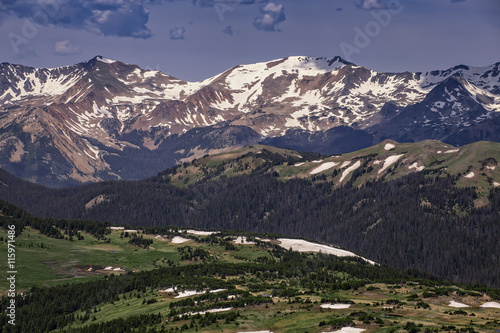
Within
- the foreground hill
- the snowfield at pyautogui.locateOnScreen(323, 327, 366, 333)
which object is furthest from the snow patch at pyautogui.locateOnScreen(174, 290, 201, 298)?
the snowfield at pyautogui.locateOnScreen(323, 327, 366, 333)

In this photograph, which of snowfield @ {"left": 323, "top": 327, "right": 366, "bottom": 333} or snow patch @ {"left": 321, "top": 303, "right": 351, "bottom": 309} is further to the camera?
snow patch @ {"left": 321, "top": 303, "right": 351, "bottom": 309}

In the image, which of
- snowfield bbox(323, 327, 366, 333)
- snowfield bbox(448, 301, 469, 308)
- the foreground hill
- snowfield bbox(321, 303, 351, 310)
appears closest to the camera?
snowfield bbox(323, 327, 366, 333)

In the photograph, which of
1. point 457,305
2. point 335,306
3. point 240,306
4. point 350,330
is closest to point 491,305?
point 457,305

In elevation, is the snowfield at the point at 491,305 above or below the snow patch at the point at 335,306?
above

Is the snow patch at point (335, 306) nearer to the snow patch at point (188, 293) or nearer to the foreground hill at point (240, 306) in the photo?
the foreground hill at point (240, 306)

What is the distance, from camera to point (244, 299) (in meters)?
135

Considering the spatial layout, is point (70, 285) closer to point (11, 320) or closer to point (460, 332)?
point (11, 320)

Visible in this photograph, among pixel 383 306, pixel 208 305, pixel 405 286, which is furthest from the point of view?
pixel 405 286

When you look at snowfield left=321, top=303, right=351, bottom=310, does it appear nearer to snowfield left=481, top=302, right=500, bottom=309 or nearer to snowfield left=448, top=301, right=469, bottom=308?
snowfield left=448, top=301, right=469, bottom=308

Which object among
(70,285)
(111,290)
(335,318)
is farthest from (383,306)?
(70,285)

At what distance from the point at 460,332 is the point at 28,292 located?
450 ft

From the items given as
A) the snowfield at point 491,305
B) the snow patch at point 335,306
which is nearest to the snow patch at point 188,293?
the snow patch at point 335,306

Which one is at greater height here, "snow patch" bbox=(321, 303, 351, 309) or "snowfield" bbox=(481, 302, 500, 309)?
"snowfield" bbox=(481, 302, 500, 309)

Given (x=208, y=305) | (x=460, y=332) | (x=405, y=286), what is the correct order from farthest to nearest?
(x=405, y=286)
(x=208, y=305)
(x=460, y=332)
